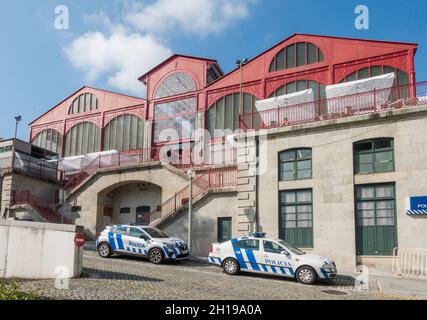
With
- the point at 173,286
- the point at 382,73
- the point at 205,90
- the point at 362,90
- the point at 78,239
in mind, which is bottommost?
the point at 173,286

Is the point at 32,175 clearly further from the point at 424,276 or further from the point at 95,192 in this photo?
the point at 424,276

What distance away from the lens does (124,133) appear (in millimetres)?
33938

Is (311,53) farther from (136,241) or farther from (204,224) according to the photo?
(136,241)

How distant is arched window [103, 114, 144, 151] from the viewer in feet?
108

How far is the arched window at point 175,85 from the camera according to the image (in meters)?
32.1

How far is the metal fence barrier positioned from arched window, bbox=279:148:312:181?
15.7 ft

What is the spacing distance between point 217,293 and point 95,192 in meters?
17.7

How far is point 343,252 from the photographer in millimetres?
17047

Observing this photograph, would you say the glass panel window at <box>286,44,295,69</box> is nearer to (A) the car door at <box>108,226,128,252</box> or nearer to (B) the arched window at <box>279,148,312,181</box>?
(B) the arched window at <box>279,148,312,181</box>

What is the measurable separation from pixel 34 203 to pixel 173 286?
18.2 meters

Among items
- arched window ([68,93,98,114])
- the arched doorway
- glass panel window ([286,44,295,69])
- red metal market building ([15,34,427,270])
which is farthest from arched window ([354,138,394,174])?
arched window ([68,93,98,114])

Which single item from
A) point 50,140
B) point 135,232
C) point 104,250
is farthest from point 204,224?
point 50,140
